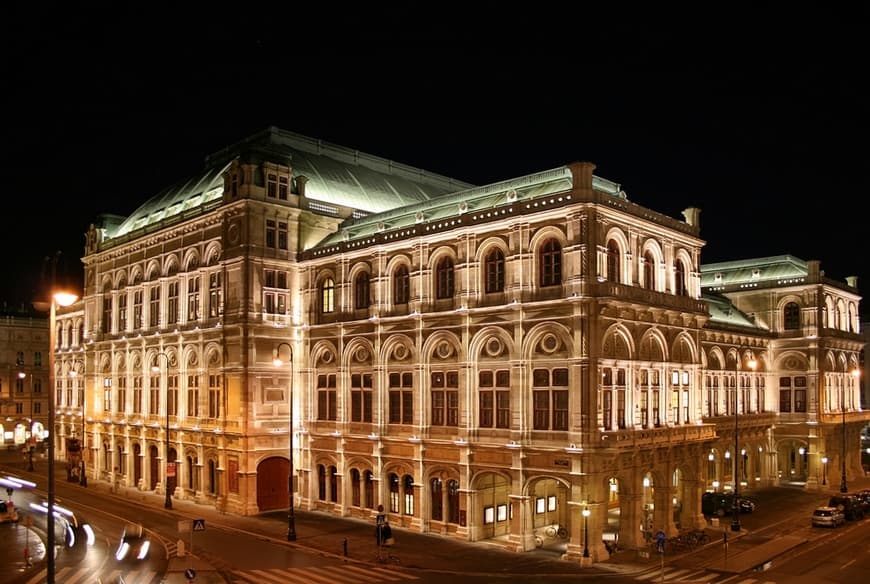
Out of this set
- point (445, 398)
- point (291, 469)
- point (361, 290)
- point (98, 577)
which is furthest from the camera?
point (361, 290)

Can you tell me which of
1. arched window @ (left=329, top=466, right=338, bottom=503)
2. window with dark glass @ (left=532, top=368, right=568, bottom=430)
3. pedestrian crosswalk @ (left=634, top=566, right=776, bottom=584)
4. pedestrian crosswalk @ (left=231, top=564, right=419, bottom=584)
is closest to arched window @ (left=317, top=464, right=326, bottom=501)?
arched window @ (left=329, top=466, right=338, bottom=503)

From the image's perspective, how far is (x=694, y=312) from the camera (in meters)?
53.1

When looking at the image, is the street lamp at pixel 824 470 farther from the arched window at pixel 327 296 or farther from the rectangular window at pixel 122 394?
the rectangular window at pixel 122 394

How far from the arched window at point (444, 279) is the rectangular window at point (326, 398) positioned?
12417mm

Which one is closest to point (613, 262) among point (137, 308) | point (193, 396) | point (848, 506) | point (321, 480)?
point (848, 506)

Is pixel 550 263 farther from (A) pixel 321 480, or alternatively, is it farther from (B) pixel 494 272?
(A) pixel 321 480

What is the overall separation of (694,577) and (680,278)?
20.3m

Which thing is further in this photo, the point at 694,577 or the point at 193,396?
the point at 193,396

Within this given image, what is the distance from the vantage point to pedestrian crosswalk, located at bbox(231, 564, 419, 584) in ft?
129

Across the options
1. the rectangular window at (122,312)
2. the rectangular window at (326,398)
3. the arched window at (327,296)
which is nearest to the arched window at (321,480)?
the rectangular window at (326,398)

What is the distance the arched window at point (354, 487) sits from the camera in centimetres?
5753

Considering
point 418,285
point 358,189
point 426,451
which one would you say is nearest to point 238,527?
point 426,451

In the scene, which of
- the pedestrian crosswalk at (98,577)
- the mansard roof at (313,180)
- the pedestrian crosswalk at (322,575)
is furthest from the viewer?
the mansard roof at (313,180)

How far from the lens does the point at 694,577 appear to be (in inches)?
1599
